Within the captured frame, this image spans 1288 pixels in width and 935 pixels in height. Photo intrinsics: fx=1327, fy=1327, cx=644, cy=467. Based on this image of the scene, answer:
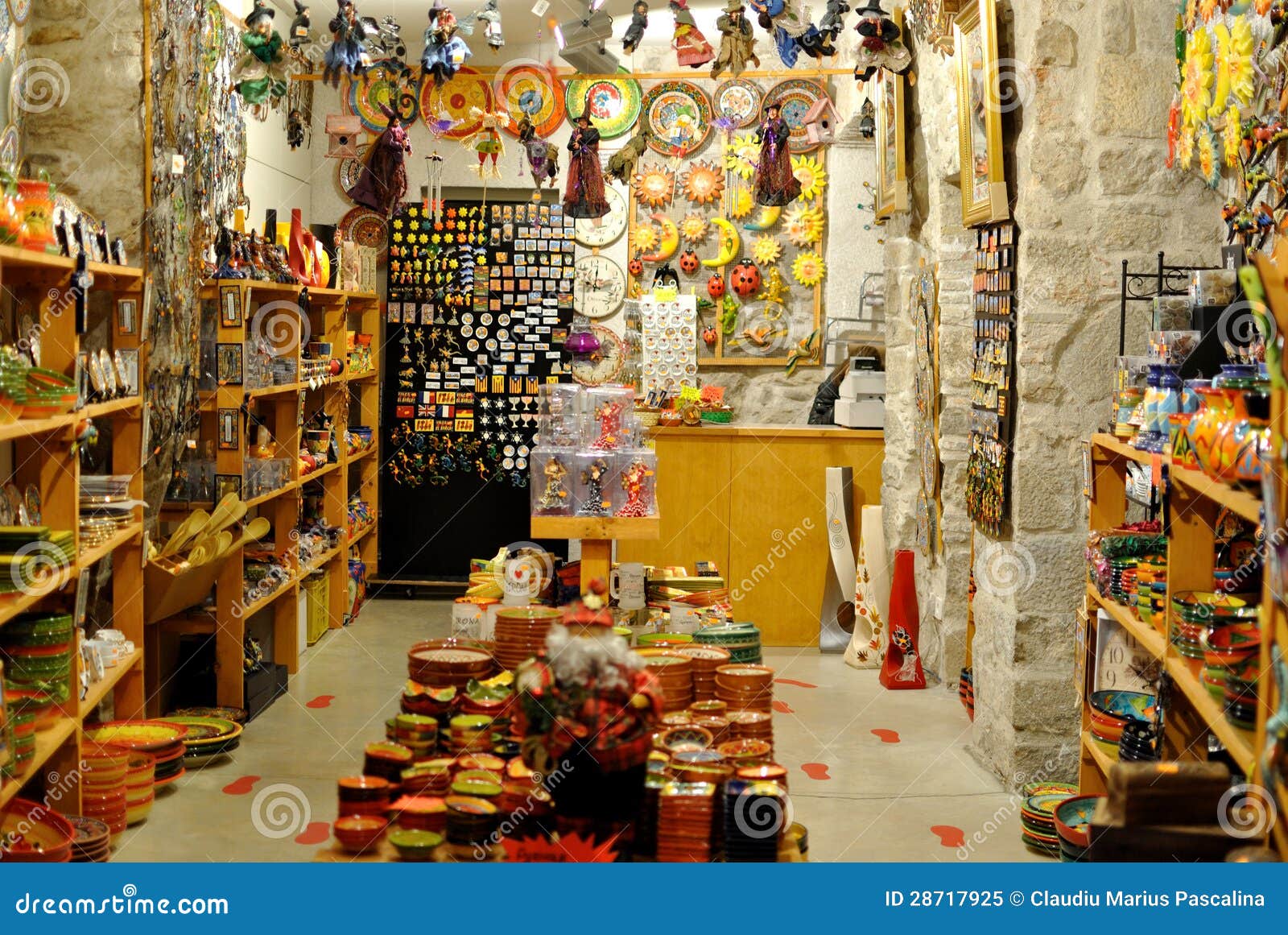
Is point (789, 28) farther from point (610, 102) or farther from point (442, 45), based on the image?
point (610, 102)

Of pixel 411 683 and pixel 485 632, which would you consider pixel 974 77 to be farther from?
pixel 411 683

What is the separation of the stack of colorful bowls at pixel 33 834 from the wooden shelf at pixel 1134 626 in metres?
2.69

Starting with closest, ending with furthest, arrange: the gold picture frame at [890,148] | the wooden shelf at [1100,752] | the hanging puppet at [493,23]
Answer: the wooden shelf at [1100,752] < the hanging puppet at [493,23] < the gold picture frame at [890,148]

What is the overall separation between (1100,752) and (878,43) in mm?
3404

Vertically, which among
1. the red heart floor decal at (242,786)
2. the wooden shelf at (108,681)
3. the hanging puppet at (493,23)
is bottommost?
the red heart floor decal at (242,786)

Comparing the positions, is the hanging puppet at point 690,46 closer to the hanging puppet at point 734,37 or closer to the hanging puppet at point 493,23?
the hanging puppet at point 734,37

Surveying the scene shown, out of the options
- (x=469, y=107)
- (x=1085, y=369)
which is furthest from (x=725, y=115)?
(x=1085, y=369)

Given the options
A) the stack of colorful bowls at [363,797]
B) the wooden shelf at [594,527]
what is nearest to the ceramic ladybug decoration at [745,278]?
the wooden shelf at [594,527]

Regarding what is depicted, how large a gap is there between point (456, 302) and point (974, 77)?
13.8 ft

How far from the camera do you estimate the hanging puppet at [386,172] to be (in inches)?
284

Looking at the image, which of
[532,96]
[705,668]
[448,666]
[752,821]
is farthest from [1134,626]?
[532,96]

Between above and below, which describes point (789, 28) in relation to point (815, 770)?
above

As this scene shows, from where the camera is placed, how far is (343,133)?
757 centimetres

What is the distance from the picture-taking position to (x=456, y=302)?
8.45m
